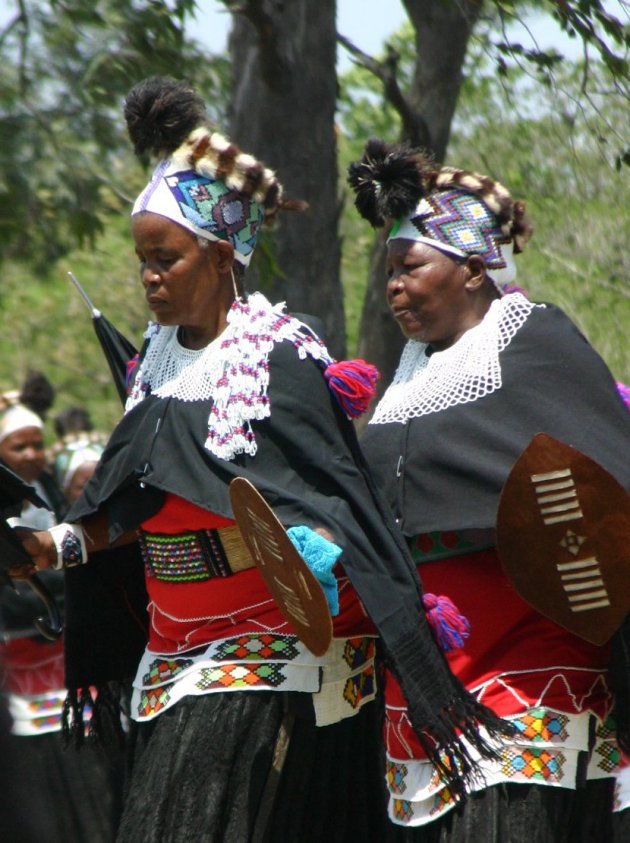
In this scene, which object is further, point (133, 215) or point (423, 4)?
point (423, 4)

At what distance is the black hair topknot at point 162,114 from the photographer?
14.9 ft

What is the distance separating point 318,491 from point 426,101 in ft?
14.3

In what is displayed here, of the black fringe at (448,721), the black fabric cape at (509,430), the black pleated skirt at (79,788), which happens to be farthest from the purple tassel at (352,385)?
the black pleated skirt at (79,788)

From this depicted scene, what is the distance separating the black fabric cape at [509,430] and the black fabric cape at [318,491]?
0.87ft

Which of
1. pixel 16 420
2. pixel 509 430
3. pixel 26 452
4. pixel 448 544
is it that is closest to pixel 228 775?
pixel 448 544

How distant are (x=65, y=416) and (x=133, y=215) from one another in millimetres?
5943

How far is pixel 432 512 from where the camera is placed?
15.0 feet

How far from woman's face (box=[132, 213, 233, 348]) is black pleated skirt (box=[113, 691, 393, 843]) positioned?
1105mm

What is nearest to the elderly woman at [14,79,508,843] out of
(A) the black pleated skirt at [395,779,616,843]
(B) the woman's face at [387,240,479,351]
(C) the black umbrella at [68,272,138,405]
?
(A) the black pleated skirt at [395,779,616,843]

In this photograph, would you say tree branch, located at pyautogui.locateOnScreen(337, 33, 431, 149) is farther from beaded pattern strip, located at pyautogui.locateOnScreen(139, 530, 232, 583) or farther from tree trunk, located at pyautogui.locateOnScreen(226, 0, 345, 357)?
beaded pattern strip, located at pyautogui.locateOnScreen(139, 530, 232, 583)

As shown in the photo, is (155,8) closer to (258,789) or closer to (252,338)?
(252,338)

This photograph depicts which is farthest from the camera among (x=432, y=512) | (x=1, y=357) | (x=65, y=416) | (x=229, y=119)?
(x=1, y=357)

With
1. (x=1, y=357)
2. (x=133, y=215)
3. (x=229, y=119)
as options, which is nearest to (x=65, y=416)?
(x=229, y=119)

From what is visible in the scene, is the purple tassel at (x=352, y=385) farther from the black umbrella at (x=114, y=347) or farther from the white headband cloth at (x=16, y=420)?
the white headband cloth at (x=16, y=420)
